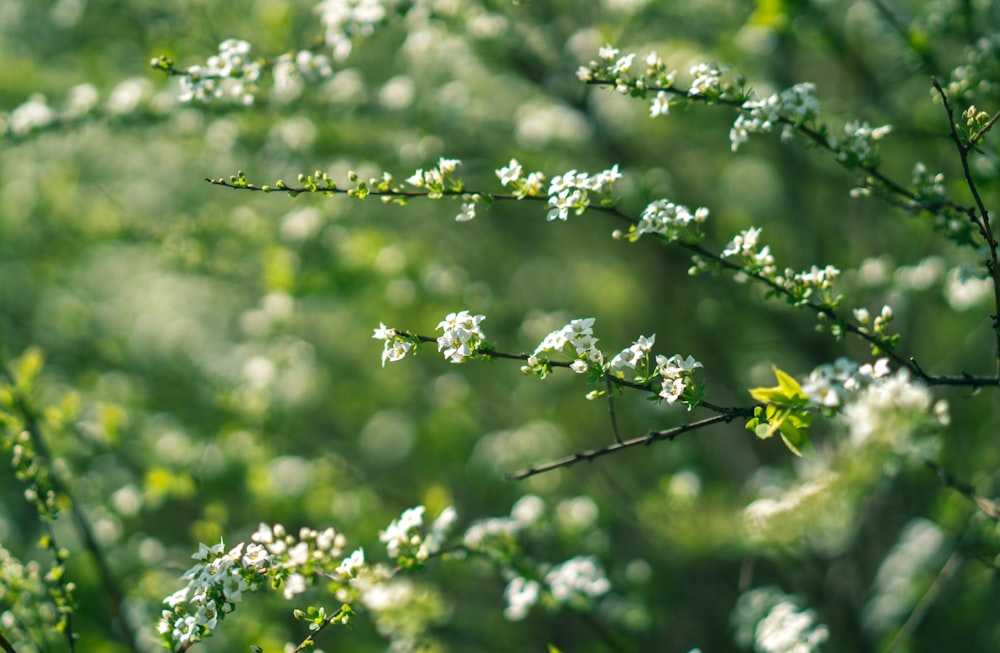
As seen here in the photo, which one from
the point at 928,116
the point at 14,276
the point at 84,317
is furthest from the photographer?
the point at 14,276

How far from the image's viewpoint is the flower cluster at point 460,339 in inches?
102

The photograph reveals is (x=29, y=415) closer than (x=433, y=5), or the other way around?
(x=29, y=415)

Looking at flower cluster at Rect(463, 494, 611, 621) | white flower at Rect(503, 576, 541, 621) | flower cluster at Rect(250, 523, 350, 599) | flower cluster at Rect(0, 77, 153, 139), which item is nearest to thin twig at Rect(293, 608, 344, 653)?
flower cluster at Rect(250, 523, 350, 599)

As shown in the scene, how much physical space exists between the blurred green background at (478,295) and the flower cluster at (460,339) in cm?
136

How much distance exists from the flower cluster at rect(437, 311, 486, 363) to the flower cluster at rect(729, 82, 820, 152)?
1166 mm

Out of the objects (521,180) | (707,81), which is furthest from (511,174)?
(707,81)

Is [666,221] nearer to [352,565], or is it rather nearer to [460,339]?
[460,339]

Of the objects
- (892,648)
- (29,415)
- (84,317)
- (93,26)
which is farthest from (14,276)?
(892,648)

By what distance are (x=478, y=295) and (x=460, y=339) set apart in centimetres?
337

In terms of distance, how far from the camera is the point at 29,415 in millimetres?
3660

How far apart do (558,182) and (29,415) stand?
2580 millimetres

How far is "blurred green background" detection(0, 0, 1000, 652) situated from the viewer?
4.87 meters

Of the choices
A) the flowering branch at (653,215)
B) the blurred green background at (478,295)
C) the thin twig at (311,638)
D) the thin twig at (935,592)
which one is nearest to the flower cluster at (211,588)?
the thin twig at (311,638)

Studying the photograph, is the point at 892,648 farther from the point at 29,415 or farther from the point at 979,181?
the point at 29,415
